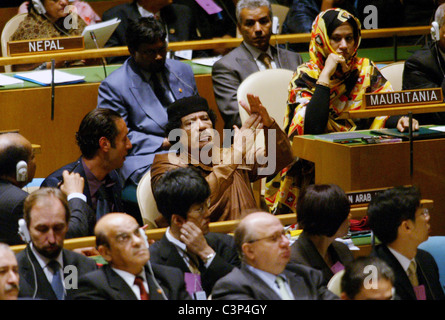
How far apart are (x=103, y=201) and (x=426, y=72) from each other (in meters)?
1.84

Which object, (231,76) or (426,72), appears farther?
(231,76)

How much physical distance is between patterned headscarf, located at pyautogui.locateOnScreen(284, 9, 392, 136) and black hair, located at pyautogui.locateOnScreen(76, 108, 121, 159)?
957 mm

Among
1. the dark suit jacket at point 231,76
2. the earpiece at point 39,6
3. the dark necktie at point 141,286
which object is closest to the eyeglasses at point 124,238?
the dark necktie at point 141,286

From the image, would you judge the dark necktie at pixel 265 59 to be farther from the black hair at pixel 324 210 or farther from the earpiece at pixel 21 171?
the earpiece at pixel 21 171

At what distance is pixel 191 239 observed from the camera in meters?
3.03

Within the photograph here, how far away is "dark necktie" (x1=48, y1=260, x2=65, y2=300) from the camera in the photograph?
2.86m

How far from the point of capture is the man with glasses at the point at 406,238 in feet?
10.1

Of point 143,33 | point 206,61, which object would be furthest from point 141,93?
point 206,61

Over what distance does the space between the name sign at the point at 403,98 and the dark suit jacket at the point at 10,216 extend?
1.63 m

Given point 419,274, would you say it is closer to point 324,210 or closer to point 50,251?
point 324,210

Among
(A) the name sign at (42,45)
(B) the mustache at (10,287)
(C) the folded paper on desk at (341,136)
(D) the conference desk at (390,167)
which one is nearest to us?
(B) the mustache at (10,287)

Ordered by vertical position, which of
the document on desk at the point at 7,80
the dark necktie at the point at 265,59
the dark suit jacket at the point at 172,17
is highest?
the dark suit jacket at the point at 172,17

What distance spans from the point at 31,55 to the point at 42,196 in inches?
77.2
